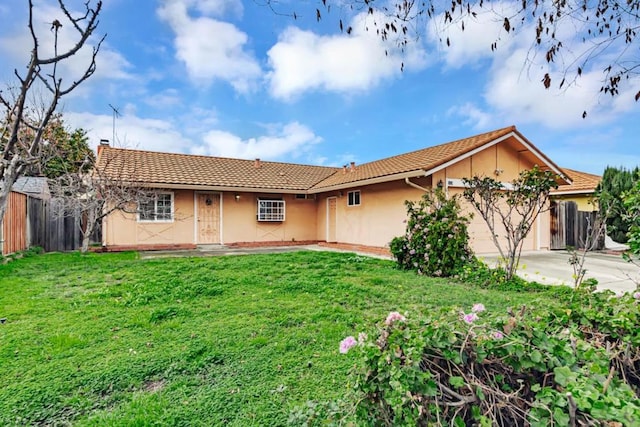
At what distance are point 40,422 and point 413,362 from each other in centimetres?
257

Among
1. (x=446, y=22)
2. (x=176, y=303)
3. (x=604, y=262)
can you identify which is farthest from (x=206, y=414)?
(x=604, y=262)

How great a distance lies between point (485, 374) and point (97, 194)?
1256 cm

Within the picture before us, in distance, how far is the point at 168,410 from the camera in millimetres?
2340

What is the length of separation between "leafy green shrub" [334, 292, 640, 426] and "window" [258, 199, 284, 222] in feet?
43.7

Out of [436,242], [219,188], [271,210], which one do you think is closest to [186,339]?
[436,242]

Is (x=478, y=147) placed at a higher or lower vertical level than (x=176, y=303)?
higher

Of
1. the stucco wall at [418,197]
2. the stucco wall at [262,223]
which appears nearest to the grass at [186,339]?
the stucco wall at [418,197]

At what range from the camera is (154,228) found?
12836mm

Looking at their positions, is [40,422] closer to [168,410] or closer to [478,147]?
[168,410]

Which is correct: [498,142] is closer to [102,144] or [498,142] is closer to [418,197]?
[418,197]

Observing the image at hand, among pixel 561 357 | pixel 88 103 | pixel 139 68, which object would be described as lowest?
pixel 561 357

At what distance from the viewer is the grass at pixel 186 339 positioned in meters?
2.42

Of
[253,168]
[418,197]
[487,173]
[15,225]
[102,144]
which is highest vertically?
[102,144]

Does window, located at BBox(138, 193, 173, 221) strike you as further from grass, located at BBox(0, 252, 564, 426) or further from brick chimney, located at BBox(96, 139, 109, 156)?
grass, located at BBox(0, 252, 564, 426)
